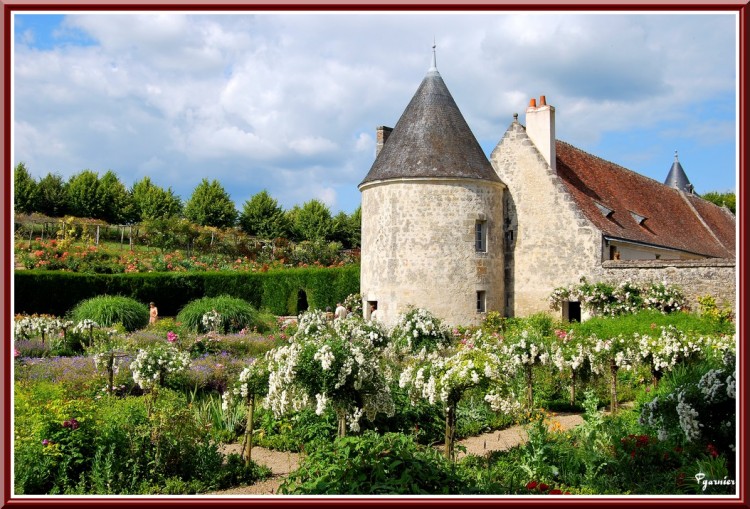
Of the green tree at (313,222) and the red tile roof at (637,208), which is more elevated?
the green tree at (313,222)

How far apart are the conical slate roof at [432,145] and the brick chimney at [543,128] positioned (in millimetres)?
1616

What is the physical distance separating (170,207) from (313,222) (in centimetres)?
823

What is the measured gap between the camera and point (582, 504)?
3688 millimetres

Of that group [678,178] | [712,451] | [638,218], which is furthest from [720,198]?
[712,451]

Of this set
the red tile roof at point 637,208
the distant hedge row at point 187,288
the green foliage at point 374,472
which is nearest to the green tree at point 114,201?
the distant hedge row at point 187,288

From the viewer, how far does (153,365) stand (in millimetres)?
8875

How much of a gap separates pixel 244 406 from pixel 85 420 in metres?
3.30

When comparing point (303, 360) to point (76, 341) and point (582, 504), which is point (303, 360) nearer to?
point (582, 504)

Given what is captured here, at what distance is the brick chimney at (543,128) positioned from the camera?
19.8m

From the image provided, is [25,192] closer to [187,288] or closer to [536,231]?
[187,288]

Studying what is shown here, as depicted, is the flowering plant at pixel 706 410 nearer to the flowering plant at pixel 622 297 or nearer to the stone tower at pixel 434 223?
the flowering plant at pixel 622 297

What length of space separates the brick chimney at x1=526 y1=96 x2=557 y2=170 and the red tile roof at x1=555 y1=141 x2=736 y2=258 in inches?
35.2

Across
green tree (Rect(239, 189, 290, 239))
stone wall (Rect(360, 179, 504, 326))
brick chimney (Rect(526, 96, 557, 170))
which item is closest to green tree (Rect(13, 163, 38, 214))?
green tree (Rect(239, 189, 290, 239))

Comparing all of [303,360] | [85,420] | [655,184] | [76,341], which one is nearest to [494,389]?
A: [303,360]
